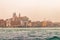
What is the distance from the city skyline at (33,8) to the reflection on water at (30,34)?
152 mm

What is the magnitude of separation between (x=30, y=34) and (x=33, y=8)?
333 millimetres

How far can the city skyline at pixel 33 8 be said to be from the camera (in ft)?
5.72

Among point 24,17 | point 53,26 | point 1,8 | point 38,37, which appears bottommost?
point 38,37

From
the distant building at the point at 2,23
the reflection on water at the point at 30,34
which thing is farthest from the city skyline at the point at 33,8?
the reflection on water at the point at 30,34

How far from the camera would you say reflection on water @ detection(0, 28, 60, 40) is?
171cm

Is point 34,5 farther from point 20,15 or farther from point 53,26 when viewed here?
point 53,26

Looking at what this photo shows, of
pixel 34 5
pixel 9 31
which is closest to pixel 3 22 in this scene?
pixel 9 31

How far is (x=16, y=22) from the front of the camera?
1.73 metres

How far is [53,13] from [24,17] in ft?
1.22

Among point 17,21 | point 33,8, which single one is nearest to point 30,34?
point 17,21

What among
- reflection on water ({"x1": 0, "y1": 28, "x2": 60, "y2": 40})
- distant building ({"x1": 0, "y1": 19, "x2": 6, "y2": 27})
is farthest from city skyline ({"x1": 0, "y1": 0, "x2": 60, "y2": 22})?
reflection on water ({"x1": 0, "y1": 28, "x2": 60, "y2": 40})

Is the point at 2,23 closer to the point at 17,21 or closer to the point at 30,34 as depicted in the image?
the point at 17,21

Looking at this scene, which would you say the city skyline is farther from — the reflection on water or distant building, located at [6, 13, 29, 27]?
the reflection on water

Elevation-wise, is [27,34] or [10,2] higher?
[10,2]
